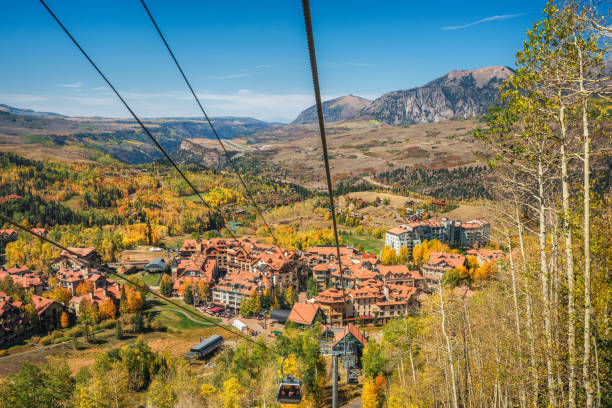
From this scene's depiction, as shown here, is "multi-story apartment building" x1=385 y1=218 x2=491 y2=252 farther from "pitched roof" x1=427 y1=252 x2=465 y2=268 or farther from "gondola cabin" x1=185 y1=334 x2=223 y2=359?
"gondola cabin" x1=185 y1=334 x2=223 y2=359

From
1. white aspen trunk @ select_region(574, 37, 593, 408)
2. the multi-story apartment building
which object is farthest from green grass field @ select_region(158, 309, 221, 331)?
white aspen trunk @ select_region(574, 37, 593, 408)

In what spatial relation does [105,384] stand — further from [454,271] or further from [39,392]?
[454,271]

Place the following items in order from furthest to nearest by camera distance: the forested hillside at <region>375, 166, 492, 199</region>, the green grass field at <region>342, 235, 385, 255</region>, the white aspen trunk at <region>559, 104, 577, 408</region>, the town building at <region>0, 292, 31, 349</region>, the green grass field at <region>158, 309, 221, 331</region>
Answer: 1. the forested hillside at <region>375, 166, 492, 199</region>
2. the green grass field at <region>342, 235, 385, 255</region>
3. the green grass field at <region>158, 309, 221, 331</region>
4. the town building at <region>0, 292, 31, 349</region>
5. the white aspen trunk at <region>559, 104, 577, 408</region>

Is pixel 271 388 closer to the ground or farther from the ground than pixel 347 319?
farther from the ground

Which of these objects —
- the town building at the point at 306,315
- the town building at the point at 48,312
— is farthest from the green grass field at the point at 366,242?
the town building at the point at 48,312

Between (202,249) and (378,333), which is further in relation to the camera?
(202,249)

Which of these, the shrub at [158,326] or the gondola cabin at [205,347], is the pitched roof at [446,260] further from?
the shrub at [158,326]

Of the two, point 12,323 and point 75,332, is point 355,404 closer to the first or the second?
point 75,332

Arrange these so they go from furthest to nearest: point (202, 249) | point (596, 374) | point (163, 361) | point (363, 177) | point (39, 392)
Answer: point (363, 177), point (202, 249), point (163, 361), point (39, 392), point (596, 374)

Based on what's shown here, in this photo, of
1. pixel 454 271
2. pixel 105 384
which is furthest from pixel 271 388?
pixel 454 271
